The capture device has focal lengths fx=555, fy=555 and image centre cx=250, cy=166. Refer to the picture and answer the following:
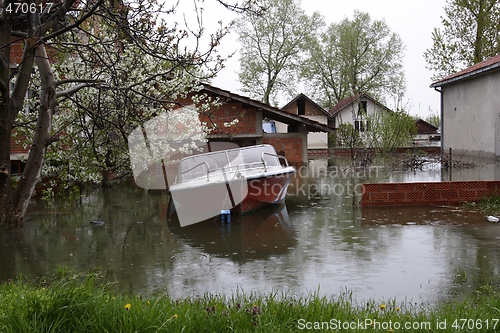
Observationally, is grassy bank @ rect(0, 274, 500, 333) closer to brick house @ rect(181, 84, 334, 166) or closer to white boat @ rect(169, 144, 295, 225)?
white boat @ rect(169, 144, 295, 225)

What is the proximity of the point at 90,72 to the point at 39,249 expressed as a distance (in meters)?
5.83

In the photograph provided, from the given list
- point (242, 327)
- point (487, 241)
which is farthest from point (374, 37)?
point (242, 327)

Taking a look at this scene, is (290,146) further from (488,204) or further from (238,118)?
(488,204)

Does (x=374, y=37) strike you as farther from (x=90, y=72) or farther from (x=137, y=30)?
(x=137, y=30)

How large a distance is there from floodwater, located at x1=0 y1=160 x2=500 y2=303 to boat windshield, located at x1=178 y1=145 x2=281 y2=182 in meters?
1.25

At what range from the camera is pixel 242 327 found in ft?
14.8

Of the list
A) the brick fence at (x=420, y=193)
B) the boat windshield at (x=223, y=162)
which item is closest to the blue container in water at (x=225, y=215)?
the boat windshield at (x=223, y=162)

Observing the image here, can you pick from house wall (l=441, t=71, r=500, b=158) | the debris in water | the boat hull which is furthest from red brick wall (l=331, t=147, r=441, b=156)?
the debris in water

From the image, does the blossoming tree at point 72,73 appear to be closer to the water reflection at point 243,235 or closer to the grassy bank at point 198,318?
the water reflection at point 243,235

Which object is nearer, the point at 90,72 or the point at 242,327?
the point at 242,327

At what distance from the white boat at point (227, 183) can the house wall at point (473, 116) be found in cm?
1326

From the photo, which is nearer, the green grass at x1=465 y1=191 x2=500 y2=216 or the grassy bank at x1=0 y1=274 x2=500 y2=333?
the grassy bank at x1=0 y1=274 x2=500 y2=333

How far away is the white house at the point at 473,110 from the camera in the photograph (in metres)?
23.6

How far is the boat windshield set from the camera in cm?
1396
